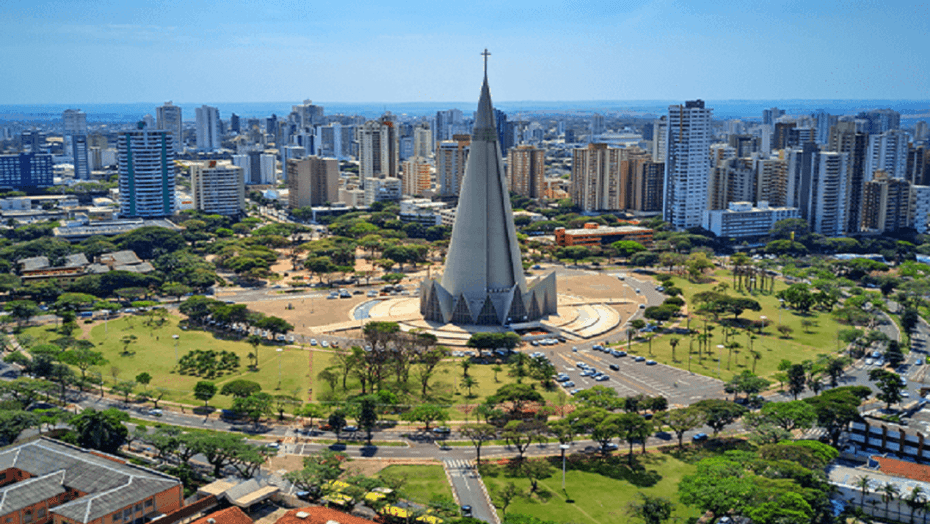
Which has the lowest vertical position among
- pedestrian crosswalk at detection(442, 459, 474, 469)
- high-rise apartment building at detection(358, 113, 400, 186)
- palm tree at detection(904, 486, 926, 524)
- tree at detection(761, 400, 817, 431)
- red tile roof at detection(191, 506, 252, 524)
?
pedestrian crosswalk at detection(442, 459, 474, 469)

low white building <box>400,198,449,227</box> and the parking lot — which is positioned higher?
low white building <box>400,198,449,227</box>

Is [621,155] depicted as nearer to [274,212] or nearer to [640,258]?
[640,258]

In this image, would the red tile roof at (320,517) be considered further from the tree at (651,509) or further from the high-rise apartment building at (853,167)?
the high-rise apartment building at (853,167)

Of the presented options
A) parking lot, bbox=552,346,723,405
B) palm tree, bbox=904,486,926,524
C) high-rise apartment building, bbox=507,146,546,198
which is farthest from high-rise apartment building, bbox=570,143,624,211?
palm tree, bbox=904,486,926,524

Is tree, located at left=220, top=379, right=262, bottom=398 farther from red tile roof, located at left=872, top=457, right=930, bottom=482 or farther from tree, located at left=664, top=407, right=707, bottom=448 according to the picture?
red tile roof, located at left=872, top=457, right=930, bottom=482

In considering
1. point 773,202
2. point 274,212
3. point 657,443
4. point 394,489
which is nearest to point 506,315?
point 657,443

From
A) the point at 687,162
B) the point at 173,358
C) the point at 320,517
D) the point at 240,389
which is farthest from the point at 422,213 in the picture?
the point at 320,517
